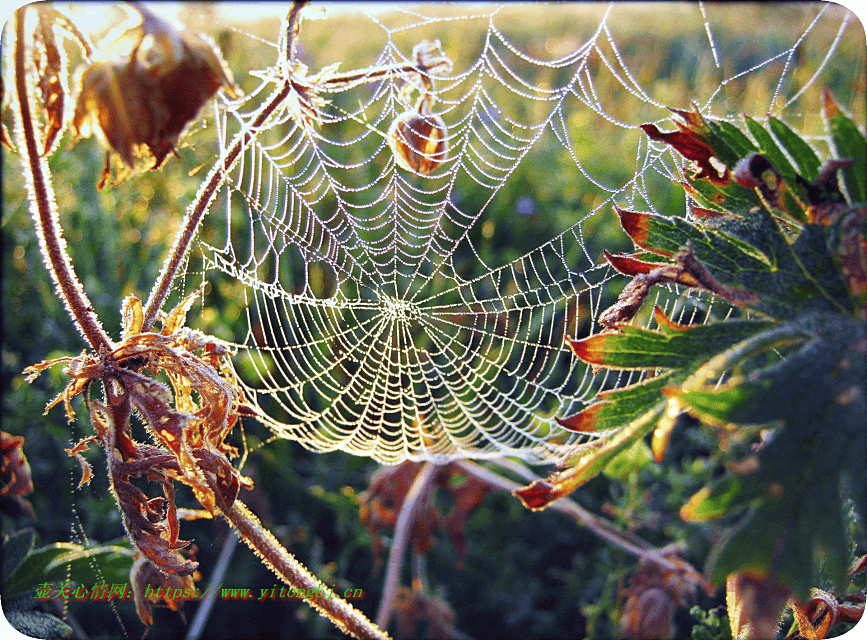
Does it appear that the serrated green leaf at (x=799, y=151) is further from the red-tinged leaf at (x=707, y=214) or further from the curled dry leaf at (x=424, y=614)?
the curled dry leaf at (x=424, y=614)

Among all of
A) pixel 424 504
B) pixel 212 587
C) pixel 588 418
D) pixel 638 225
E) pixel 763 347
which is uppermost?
pixel 638 225

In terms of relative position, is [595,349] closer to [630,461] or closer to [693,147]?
[693,147]

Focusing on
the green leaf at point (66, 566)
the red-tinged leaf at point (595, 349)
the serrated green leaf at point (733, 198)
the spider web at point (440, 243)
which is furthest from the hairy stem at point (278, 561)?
the serrated green leaf at point (733, 198)

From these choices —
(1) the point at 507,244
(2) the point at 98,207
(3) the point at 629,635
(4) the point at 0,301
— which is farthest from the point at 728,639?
(2) the point at 98,207

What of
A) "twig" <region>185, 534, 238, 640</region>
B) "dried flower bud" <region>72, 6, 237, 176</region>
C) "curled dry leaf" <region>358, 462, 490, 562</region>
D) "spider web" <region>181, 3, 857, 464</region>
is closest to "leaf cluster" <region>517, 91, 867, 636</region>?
"spider web" <region>181, 3, 857, 464</region>

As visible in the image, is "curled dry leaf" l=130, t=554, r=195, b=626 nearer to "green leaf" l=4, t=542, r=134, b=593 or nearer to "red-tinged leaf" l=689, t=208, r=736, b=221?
"green leaf" l=4, t=542, r=134, b=593

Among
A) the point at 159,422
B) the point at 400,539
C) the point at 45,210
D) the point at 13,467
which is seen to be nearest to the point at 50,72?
the point at 45,210

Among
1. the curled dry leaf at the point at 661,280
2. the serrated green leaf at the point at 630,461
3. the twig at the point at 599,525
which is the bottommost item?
the twig at the point at 599,525

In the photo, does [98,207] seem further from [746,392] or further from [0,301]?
[746,392]
